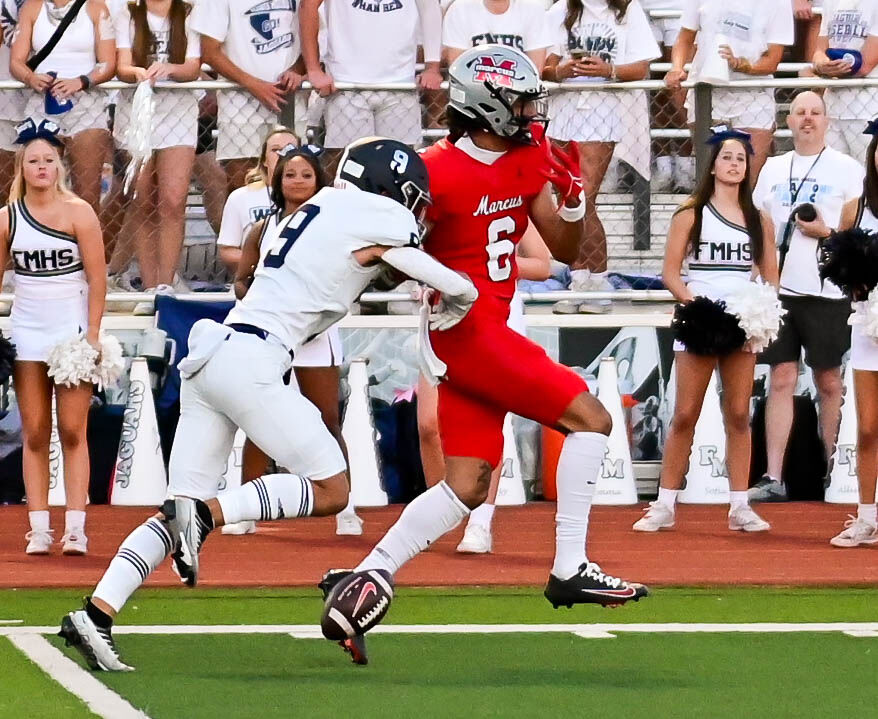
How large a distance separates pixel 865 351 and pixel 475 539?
227 centimetres

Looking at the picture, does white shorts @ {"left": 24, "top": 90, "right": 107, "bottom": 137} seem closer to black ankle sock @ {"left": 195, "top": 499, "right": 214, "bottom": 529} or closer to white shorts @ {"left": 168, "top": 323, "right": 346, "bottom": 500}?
white shorts @ {"left": 168, "top": 323, "right": 346, "bottom": 500}

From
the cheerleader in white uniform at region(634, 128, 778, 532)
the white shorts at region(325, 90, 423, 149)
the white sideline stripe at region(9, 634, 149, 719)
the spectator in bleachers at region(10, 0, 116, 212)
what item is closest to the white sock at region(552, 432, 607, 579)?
the white sideline stripe at region(9, 634, 149, 719)

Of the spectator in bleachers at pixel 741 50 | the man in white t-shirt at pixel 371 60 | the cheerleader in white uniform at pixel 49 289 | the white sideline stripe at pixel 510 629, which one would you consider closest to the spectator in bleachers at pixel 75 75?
the man in white t-shirt at pixel 371 60

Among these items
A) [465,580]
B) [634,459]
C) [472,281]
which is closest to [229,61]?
[634,459]

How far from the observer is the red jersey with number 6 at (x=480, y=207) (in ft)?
23.2

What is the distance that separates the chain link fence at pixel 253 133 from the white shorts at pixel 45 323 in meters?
2.61

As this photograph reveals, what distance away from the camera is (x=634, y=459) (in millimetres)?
12727

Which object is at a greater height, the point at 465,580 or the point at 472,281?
the point at 472,281

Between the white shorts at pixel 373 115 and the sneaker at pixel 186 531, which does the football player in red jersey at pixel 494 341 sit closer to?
the sneaker at pixel 186 531

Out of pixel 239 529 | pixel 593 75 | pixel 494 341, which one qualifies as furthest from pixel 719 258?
pixel 494 341

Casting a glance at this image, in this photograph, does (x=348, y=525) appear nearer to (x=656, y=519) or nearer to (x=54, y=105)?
(x=656, y=519)

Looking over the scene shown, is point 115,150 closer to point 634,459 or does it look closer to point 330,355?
point 330,355

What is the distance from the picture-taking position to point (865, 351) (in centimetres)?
976

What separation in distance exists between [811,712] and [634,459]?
695 cm
